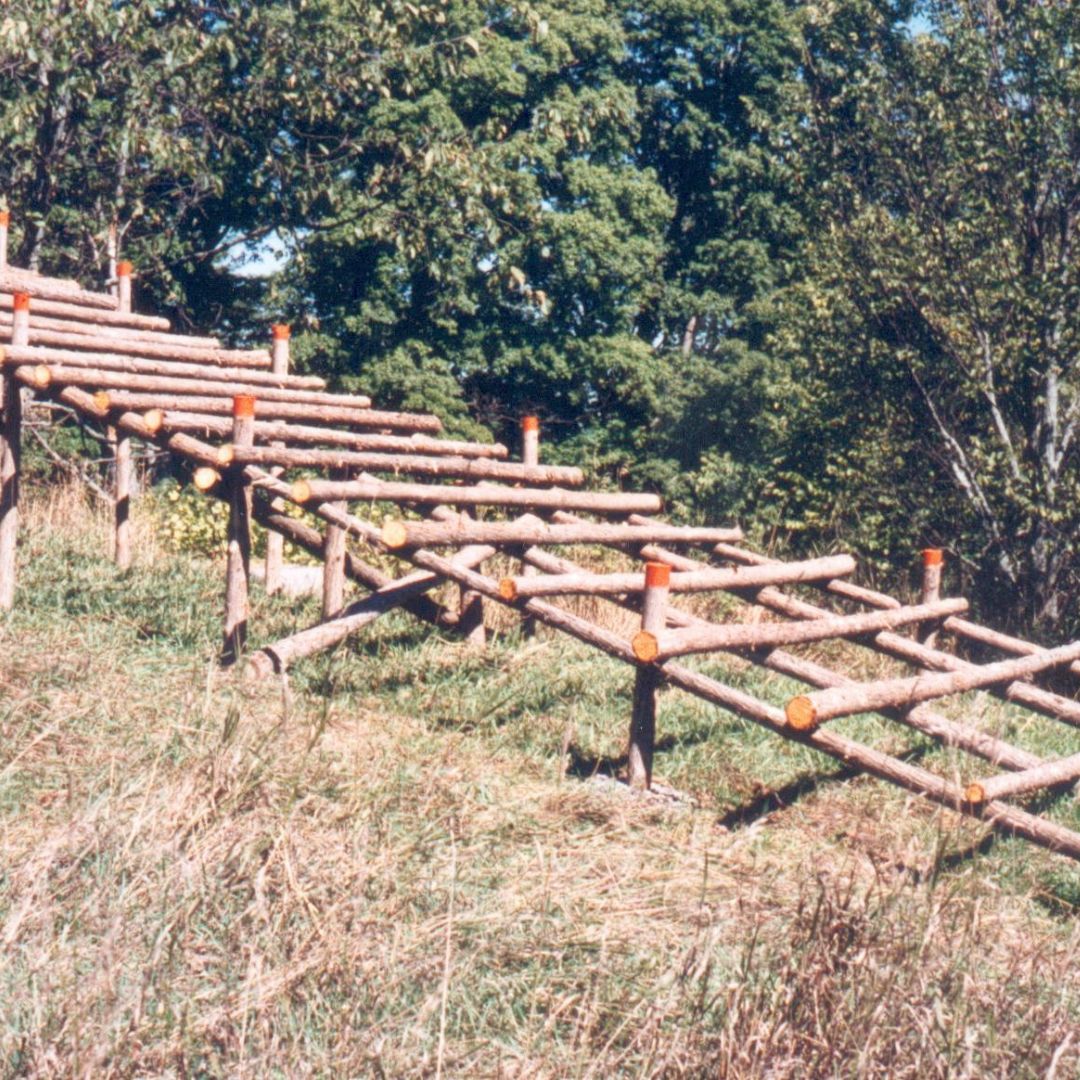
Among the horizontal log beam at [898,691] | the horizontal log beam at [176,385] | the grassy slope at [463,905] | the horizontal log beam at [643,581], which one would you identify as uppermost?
the horizontal log beam at [176,385]

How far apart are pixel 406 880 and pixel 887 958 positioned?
1580mm

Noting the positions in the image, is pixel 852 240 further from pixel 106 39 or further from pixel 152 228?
pixel 152 228

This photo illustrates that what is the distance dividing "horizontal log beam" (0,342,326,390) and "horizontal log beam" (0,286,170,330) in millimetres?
635

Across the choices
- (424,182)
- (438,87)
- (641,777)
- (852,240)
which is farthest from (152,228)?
(641,777)

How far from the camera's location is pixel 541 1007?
3.49m

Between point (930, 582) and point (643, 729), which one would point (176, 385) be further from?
point (930, 582)

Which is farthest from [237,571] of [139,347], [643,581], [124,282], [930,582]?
[124,282]

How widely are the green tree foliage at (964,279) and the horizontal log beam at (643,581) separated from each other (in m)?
5.76

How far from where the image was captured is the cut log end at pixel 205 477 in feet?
22.6

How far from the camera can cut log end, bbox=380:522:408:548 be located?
6117 millimetres

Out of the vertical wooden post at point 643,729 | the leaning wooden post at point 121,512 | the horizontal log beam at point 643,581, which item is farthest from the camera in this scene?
the leaning wooden post at point 121,512

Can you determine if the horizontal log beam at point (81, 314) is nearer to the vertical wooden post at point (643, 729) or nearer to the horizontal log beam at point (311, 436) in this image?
the horizontal log beam at point (311, 436)

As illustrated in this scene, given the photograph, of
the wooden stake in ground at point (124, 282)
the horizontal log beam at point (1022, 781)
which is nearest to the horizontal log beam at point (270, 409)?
the wooden stake in ground at point (124, 282)

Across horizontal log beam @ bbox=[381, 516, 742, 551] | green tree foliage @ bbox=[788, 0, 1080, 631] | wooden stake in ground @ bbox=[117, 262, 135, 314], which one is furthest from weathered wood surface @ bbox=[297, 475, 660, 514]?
green tree foliage @ bbox=[788, 0, 1080, 631]
